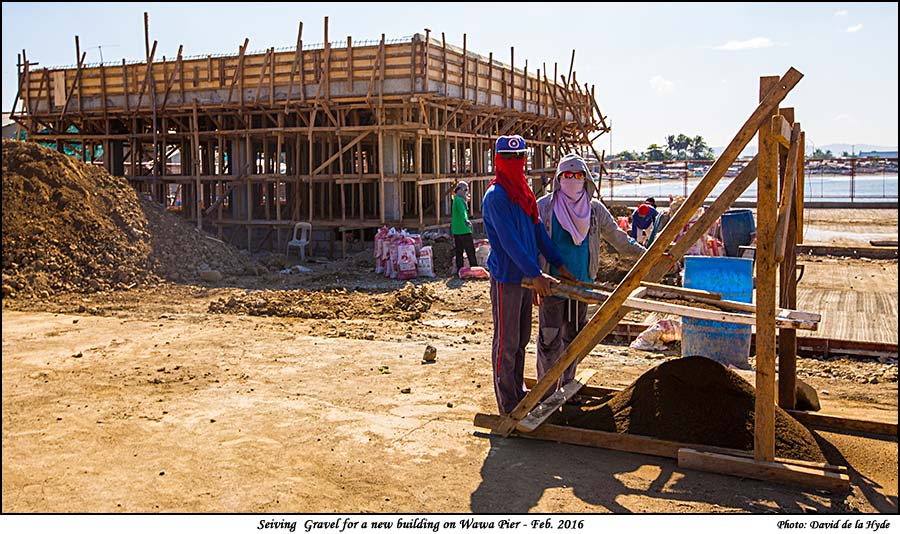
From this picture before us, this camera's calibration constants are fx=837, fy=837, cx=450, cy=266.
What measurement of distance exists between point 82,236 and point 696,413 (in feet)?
41.2

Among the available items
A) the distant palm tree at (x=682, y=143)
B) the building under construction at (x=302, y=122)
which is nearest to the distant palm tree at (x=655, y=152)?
the distant palm tree at (x=682, y=143)

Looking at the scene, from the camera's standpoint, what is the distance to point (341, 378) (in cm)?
768

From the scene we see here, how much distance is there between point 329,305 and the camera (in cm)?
1233

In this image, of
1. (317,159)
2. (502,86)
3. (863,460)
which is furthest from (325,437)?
(502,86)

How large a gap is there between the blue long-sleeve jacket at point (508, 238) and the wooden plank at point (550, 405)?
919mm

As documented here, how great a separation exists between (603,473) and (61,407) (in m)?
4.53

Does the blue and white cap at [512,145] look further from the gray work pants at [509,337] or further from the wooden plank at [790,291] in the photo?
the wooden plank at [790,291]

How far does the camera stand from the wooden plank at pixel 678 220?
4715 mm

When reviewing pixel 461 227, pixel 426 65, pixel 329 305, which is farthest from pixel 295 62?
pixel 329 305

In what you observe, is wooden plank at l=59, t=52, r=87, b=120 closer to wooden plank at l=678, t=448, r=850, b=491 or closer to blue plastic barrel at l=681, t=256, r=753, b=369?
blue plastic barrel at l=681, t=256, r=753, b=369

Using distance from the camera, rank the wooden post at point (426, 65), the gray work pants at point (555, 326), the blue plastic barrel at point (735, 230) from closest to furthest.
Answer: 1. the gray work pants at point (555, 326)
2. the blue plastic barrel at point (735, 230)
3. the wooden post at point (426, 65)

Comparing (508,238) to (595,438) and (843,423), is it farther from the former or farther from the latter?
(843,423)
